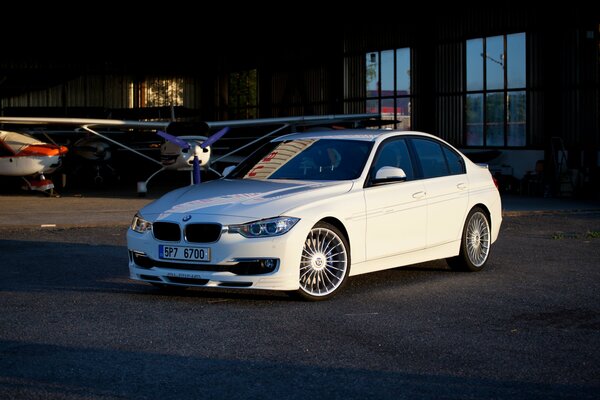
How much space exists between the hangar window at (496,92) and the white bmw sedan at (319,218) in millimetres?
19624

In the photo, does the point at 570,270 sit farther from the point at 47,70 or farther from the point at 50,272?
the point at 47,70

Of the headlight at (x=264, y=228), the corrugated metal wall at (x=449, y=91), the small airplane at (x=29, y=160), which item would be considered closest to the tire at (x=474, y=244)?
the headlight at (x=264, y=228)

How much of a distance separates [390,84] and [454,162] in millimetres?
26145

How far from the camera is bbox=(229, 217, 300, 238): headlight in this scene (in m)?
8.81

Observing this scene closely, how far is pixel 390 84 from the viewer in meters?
37.1

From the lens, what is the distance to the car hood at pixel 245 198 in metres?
8.96

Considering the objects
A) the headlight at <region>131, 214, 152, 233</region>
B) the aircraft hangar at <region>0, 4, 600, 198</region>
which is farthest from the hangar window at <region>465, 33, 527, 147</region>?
the headlight at <region>131, 214, 152, 233</region>

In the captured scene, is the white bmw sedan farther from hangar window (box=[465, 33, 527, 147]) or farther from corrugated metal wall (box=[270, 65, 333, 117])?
corrugated metal wall (box=[270, 65, 333, 117])

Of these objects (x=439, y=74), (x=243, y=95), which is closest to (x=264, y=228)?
(x=439, y=74)

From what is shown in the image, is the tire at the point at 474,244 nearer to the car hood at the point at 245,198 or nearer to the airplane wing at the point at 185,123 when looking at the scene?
the car hood at the point at 245,198

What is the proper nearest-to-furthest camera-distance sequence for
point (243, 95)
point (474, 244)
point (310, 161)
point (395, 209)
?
point (395, 209) → point (310, 161) → point (474, 244) → point (243, 95)

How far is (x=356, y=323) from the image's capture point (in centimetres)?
796

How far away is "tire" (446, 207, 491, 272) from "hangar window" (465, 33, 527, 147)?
1944 cm

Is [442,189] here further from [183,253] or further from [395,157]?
[183,253]
